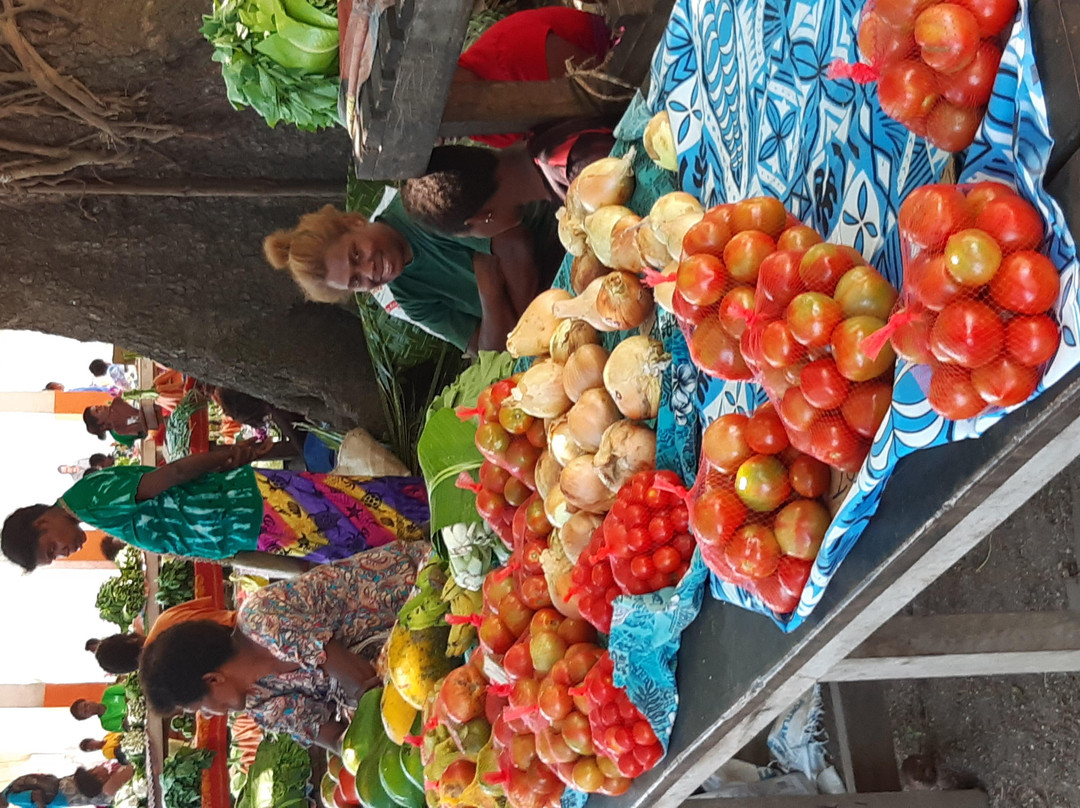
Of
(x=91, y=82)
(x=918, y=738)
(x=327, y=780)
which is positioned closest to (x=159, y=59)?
(x=91, y=82)

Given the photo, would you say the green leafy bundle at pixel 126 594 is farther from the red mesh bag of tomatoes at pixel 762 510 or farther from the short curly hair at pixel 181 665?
the red mesh bag of tomatoes at pixel 762 510

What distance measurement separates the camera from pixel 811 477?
1134 millimetres

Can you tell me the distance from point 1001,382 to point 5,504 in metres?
13.0

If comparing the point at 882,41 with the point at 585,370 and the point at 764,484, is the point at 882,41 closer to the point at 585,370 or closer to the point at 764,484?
the point at 764,484

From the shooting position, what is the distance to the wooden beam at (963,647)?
1.34 m

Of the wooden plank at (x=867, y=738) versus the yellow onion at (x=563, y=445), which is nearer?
the yellow onion at (x=563, y=445)

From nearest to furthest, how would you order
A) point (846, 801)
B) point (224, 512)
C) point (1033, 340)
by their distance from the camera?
point (1033, 340) < point (846, 801) < point (224, 512)

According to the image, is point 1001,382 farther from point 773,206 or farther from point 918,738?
point 918,738

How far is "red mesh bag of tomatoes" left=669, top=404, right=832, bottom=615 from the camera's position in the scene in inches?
43.9

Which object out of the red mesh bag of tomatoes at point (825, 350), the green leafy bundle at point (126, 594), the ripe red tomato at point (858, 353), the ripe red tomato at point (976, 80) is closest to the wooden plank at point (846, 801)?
the red mesh bag of tomatoes at point (825, 350)

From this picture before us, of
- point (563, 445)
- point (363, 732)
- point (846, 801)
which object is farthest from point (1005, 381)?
point (363, 732)

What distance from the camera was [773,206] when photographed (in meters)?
1.24

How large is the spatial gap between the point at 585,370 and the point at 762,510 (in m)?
0.78

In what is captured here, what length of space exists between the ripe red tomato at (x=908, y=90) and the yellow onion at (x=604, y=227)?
3.01ft
